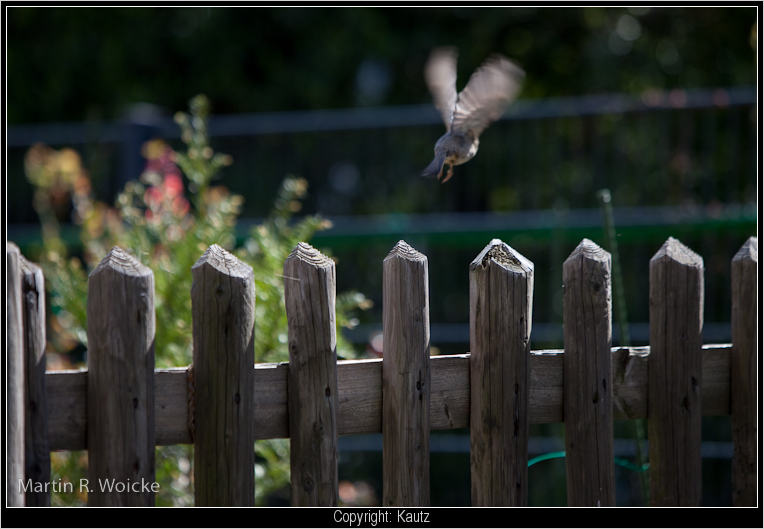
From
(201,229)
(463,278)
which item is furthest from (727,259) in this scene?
(201,229)

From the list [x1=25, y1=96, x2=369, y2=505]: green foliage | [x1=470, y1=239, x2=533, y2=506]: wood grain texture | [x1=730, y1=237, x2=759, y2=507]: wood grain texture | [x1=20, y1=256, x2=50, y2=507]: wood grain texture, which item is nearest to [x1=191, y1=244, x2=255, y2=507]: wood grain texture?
[x1=20, y1=256, x2=50, y2=507]: wood grain texture

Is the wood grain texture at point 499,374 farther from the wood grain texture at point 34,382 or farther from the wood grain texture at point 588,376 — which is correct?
the wood grain texture at point 34,382

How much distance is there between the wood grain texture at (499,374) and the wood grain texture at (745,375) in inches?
23.3

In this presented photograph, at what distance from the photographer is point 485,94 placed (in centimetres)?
204

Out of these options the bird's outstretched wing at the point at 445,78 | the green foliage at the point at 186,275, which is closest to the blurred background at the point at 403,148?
the green foliage at the point at 186,275

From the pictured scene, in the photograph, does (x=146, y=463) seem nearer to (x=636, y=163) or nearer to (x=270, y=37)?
(x=636, y=163)

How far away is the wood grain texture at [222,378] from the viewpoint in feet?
5.41

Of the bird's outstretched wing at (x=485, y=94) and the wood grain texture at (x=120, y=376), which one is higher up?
the bird's outstretched wing at (x=485, y=94)

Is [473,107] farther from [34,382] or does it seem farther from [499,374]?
[34,382]

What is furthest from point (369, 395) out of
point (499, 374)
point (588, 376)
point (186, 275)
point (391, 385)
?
point (186, 275)

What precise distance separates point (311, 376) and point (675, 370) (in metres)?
0.88

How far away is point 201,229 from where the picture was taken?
2.68m

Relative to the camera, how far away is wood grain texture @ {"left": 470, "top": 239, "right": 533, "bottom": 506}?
1.79 m

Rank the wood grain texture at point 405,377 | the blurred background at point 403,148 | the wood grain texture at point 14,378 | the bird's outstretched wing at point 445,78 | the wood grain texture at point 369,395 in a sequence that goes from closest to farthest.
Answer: the wood grain texture at point 14,378 → the wood grain texture at point 369,395 → the wood grain texture at point 405,377 → the bird's outstretched wing at point 445,78 → the blurred background at point 403,148
